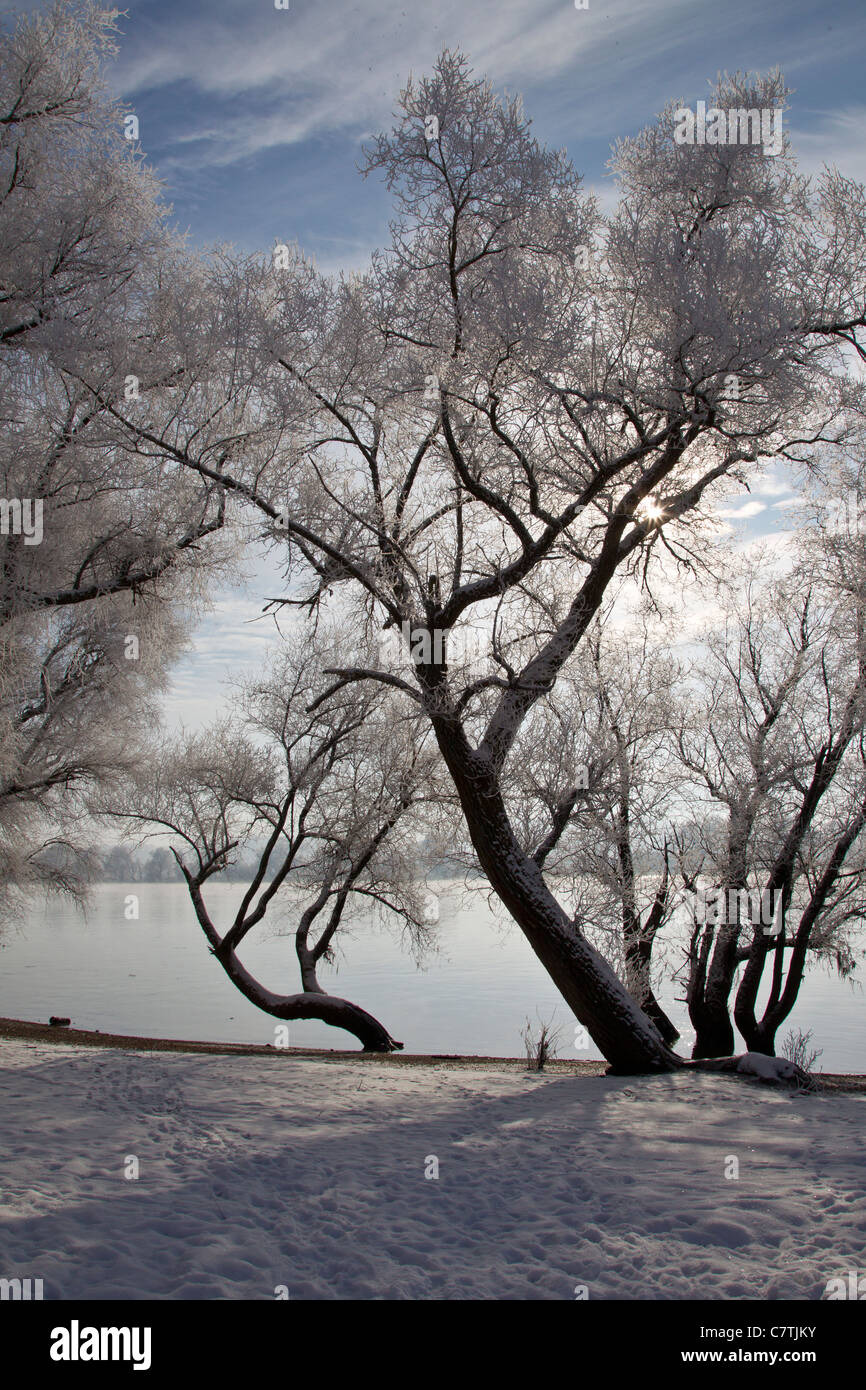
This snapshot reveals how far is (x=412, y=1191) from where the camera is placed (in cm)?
590

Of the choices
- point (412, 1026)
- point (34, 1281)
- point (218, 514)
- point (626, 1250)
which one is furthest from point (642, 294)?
point (412, 1026)

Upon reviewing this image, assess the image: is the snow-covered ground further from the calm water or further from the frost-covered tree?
the calm water

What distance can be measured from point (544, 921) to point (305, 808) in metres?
7.80

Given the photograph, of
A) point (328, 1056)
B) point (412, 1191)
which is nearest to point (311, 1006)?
point (328, 1056)

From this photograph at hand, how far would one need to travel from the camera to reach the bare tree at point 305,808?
17.0 metres

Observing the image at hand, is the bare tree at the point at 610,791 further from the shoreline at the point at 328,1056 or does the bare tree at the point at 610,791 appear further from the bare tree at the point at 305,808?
the bare tree at the point at 305,808

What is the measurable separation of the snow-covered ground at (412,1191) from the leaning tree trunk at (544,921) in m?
1.63

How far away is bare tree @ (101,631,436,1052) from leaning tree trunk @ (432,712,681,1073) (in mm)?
5254

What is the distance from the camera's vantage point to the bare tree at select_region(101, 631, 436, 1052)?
17016mm

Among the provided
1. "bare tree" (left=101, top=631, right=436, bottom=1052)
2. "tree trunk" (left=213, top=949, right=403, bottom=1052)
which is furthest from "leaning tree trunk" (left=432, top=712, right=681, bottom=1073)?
"tree trunk" (left=213, top=949, right=403, bottom=1052)

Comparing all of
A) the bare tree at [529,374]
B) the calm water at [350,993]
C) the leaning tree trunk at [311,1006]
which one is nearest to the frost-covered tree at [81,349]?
the bare tree at [529,374]

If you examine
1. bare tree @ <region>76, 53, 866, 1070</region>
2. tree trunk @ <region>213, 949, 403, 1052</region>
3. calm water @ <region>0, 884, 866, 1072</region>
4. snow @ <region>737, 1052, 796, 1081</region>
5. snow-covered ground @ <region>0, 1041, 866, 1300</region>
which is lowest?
calm water @ <region>0, 884, 866, 1072</region>

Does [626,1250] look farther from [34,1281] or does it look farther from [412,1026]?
[412,1026]

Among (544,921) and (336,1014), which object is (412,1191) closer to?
(544,921)
